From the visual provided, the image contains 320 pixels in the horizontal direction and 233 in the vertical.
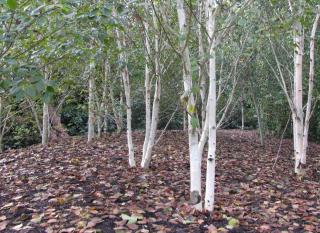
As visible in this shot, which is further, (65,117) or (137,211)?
(65,117)

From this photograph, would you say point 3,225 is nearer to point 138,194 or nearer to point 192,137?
point 138,194

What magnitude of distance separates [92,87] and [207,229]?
210 inches

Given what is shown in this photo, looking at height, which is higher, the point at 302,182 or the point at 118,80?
the point at 118,80

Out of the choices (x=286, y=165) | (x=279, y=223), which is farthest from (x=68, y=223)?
(x=286, y=165)

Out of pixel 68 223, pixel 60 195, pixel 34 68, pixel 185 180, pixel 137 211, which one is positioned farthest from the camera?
pixel 185 180

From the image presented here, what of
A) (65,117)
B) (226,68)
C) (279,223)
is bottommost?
(279,223)

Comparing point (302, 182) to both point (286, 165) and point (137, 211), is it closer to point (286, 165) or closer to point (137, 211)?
point (286, 165)

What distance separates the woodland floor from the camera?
3645 mm

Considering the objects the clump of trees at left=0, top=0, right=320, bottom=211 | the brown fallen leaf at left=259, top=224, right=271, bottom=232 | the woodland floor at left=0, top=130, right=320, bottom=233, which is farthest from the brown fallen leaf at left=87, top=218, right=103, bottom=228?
the brown fallen leaf at left=259, top=224, right=271, bottom=232

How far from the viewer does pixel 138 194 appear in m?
4.57

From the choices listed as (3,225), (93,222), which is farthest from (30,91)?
(3,225)

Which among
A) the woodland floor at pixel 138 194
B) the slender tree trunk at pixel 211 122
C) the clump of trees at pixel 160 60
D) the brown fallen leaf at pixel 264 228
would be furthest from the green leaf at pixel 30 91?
the brown fallen leaf at pixel 264 228

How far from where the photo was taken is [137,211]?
151 inches

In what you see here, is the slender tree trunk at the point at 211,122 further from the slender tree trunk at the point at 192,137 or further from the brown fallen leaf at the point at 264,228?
the brown fallen leaf at the point at 264,228
